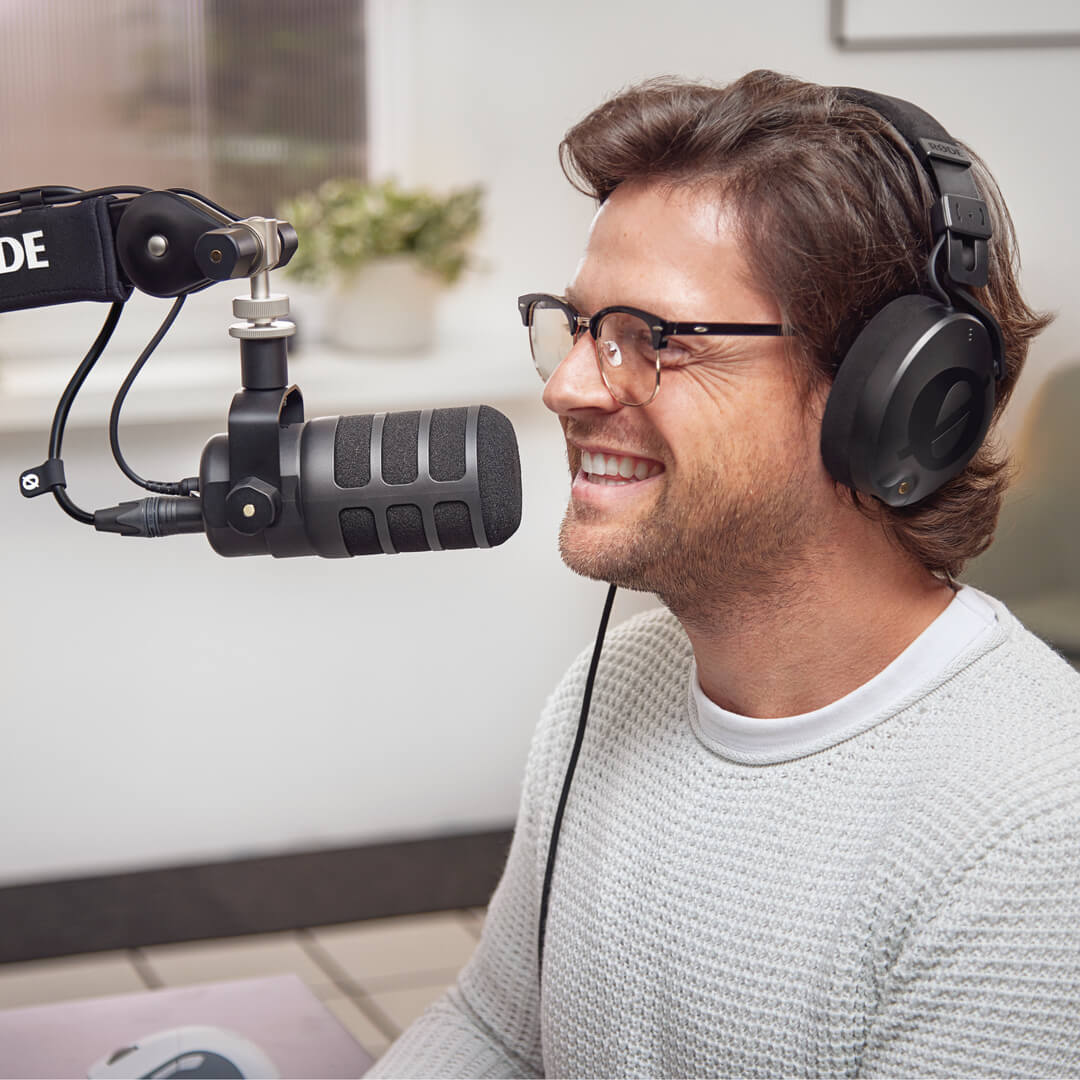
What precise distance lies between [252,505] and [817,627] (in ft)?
1.51

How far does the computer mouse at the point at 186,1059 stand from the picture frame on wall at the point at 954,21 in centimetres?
186

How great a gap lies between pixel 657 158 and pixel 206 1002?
823 millimetres

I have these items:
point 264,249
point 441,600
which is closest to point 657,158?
point 264,249

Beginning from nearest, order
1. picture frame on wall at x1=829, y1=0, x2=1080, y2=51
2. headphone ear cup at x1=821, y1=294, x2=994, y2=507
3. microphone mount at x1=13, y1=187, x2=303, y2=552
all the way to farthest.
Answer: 1. microphone mount at x1=13, y1=187, x2=303, y2=552
2. headphone ear cup at x1=821, y1=294, x2=994, y2=507
3. picture frame on wall at x1=829, y1=0, x2=1080, y2=51

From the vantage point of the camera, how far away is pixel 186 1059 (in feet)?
3.72

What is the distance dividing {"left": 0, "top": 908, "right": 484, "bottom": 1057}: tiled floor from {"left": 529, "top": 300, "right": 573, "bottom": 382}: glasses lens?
4.70 feet

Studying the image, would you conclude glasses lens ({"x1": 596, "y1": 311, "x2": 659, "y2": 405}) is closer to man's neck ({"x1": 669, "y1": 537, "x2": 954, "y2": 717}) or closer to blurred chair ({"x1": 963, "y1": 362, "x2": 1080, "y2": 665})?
man's neck ({"x1": 669, "y1": 537, "x2": 954, "y2": 717})

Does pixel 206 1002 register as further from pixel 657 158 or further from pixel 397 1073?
pixel 657 158

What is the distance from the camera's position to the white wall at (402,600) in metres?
2.30

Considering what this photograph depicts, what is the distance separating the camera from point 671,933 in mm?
1054

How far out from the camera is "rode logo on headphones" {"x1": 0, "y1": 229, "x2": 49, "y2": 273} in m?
0.82

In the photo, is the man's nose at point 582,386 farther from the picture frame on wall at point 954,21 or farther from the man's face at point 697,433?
the picture frame on wall at point 954,21

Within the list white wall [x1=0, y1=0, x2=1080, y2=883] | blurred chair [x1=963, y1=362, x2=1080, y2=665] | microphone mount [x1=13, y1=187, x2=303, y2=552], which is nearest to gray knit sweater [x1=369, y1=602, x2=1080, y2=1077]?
microphone mount [x1=13, y1=187, x2=303, y2=552]

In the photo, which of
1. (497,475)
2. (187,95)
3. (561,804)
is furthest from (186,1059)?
(187,95)
